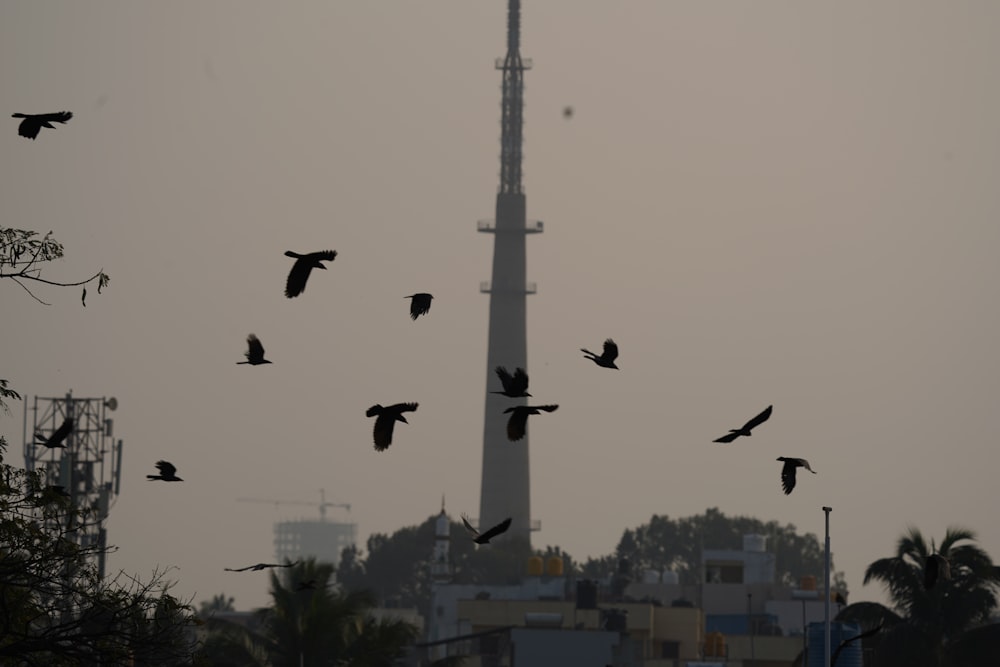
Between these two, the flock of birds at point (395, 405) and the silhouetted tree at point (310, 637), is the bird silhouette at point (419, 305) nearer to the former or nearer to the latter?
the flock of birds at point (395, 405)

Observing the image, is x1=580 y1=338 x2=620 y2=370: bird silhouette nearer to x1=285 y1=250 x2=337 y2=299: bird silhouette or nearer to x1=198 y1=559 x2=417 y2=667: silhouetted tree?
x1=285 y1=250 x2=337 y2=299: bird silhouette

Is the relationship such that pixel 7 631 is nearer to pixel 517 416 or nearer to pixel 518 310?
pixel 517 416

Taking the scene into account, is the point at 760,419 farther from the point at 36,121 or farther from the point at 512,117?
the point at 512,117

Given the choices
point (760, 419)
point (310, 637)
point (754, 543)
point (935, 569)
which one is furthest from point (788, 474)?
point (754, 543)

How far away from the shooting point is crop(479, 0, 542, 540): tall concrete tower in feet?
574

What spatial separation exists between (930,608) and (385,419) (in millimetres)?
35516

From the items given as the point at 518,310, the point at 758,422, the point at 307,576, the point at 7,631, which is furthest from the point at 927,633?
the point at 518,310

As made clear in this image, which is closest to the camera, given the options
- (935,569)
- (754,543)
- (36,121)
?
(36,121)

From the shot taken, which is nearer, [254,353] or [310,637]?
[254,353]

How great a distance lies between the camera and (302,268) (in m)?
26.3

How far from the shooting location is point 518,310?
17688cm

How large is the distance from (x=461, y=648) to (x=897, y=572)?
3985 centimetres

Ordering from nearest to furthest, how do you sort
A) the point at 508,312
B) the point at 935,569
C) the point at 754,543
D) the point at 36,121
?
the point at 36,121 < the point at 935,569 < the point at 754,543 < the point at 508,312

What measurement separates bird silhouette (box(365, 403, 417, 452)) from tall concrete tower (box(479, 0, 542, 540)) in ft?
475
